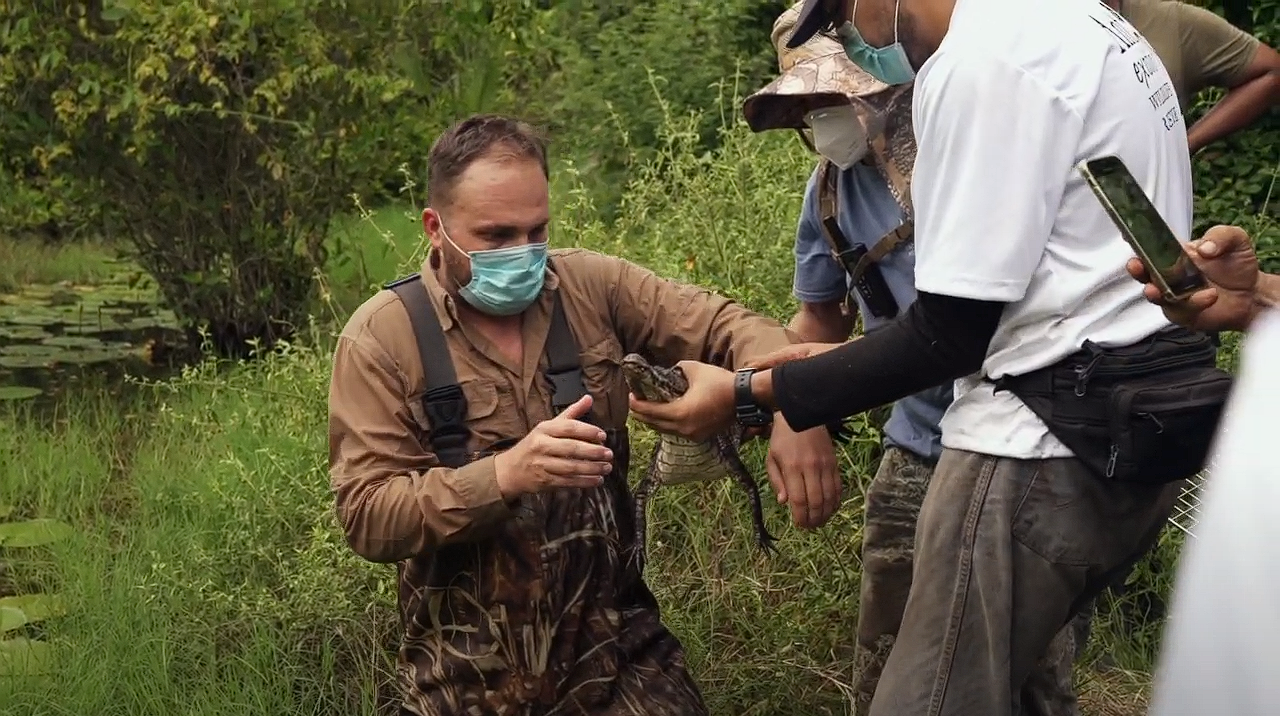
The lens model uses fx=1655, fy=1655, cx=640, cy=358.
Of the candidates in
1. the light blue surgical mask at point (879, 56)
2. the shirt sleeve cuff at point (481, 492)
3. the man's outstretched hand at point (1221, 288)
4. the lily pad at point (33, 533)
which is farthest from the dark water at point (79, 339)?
the man's outstretched hand at point (1221, 288)

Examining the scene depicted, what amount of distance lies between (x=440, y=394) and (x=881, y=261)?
93cm

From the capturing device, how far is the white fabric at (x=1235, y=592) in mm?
1784

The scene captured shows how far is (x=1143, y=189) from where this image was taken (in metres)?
2.59

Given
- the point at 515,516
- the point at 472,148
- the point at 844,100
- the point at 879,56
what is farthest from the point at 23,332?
the point at 879,56

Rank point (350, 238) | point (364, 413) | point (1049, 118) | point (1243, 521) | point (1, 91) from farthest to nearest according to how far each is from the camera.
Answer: point (350, 238) → point (1, 91) → point (364, 413) → point (1049, 118) → point (1243, 521)

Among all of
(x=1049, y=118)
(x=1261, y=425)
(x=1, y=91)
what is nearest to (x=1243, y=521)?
(x=1261, y=425)

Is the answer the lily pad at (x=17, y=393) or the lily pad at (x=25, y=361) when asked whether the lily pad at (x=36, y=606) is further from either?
the lily pad at (x=25, y=361)

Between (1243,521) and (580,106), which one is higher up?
(1243,521)

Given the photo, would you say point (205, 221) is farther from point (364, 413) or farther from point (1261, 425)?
point (1261, 425)

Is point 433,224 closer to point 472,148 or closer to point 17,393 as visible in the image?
point 472,148

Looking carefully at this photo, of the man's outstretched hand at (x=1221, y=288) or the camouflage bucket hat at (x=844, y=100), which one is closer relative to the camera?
the man's outstretched hand at (x=1221, y=288)

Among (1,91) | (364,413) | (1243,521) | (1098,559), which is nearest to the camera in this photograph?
(1243,521)

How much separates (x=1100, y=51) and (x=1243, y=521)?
976mm

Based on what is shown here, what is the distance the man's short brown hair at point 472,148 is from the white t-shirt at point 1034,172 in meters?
1.04
